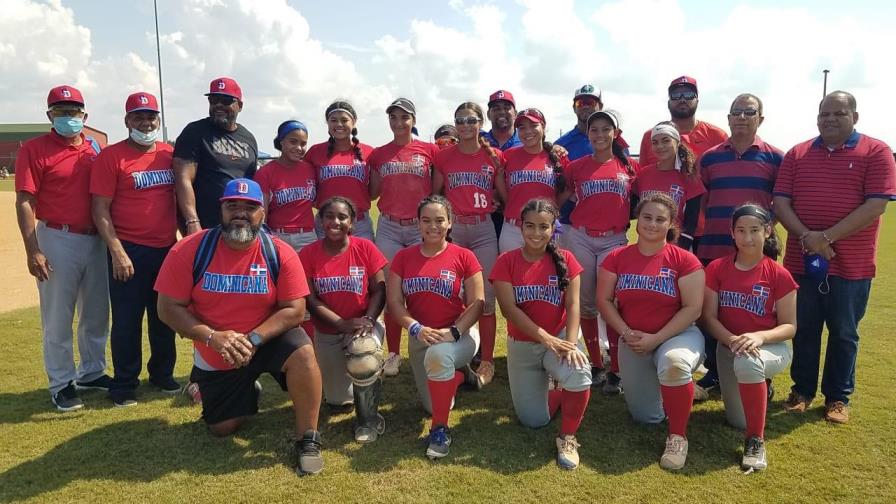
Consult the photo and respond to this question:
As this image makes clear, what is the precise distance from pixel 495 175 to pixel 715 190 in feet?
6.16

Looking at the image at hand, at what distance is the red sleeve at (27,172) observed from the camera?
4.48 metres

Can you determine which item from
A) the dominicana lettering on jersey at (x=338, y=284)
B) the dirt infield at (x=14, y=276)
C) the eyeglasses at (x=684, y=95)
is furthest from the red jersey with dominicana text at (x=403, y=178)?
the dirt infield at (x=14, y=276)

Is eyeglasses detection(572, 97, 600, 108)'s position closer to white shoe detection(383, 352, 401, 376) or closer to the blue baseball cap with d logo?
white shoe detection(383, 352, 401, 376)

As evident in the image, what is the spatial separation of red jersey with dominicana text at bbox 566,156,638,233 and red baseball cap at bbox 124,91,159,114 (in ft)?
12.0

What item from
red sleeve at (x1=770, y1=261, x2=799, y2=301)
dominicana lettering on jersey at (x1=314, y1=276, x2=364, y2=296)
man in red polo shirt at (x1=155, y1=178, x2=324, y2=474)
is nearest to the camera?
man in red polo shirt at (x1=155, y1=178, x2=324, y2=474)

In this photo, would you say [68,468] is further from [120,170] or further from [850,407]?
[850,407]

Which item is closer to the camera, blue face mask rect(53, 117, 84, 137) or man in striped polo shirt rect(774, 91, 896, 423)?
man in striped polo shirt rect(774, 91, 896, 423)

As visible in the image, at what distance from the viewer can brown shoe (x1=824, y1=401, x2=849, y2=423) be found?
4.25 meters

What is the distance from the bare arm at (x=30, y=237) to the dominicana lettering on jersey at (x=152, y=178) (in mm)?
794

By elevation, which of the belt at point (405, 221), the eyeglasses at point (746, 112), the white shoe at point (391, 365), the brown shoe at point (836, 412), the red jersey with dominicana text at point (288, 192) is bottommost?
the brown shoe at point (836, 412)

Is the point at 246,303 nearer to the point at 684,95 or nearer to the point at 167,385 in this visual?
the point at 167,385

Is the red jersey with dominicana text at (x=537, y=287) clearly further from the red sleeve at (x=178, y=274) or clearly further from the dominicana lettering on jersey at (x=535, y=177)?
the red sleeve at (x=178, y=274)

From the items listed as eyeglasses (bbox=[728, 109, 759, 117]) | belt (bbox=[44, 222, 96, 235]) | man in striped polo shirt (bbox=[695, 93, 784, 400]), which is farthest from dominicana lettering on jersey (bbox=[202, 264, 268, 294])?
eyeglasses (bbox=[728, 109, 759, 117])

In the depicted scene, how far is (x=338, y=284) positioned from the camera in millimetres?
4375
